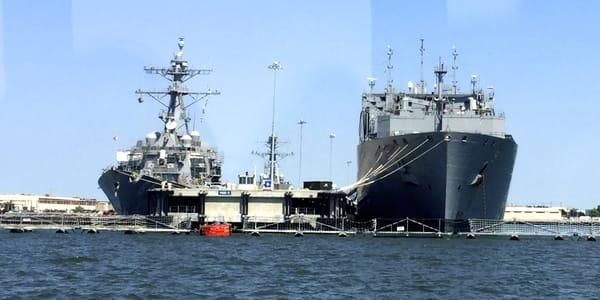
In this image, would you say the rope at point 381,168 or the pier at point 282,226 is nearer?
the rope at point 381,168

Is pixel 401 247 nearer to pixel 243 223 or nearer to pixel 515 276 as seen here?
pixel 515 276

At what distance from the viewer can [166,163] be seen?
331ft

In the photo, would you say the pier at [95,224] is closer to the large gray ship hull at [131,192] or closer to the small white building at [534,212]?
the large gray ship hull at [131,192]

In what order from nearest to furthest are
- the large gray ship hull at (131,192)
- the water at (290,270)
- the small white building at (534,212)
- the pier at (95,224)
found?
the water at (290,270), the pier at (95,224), the large gray ship hull at (131,192), the small white building at (534,212)

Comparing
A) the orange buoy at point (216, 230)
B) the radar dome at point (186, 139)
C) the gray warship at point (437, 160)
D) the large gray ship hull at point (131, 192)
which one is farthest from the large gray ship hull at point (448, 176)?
the radar dome at point (186, 139)

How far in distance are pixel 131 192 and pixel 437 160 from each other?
1404 inches

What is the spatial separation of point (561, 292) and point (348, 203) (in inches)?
2569

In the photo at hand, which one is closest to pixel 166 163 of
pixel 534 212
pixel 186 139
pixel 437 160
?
pixel 186 139

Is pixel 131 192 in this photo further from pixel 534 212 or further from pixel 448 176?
pixel 534 212

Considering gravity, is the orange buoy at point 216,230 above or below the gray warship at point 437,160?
below

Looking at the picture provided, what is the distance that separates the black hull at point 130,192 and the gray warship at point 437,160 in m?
20.4

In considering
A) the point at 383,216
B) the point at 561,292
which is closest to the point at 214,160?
the point at 383,216

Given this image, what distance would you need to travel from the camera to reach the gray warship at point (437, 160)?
7788 centimetres

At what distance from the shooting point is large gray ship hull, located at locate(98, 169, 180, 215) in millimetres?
95438
